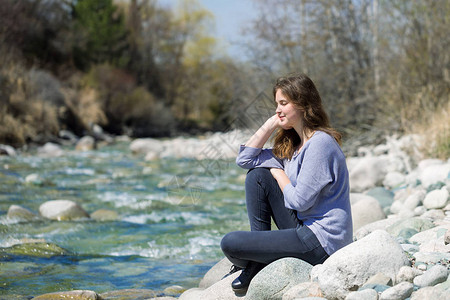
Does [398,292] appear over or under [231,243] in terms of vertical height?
under

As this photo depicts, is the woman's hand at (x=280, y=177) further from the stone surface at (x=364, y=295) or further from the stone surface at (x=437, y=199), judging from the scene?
the stone surface at (x=437, y=199)

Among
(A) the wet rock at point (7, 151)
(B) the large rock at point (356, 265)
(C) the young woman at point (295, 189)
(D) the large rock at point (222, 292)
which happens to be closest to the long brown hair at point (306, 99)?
(C) the young woman at point (295, 189)

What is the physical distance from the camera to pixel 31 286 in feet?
12.4

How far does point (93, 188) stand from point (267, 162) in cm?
625

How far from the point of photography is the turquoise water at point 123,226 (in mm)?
4066

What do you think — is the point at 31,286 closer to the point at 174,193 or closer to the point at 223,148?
the point at 174,193

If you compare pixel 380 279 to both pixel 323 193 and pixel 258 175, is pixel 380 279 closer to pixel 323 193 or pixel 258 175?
pixel 323 193

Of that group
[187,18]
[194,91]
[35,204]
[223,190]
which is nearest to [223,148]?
[223,190]

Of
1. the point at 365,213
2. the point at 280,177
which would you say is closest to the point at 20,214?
the point at 365,213

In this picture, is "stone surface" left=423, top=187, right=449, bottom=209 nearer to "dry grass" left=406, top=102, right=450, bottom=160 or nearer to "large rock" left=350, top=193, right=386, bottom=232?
"large rock" left=350, top=193, right=386, bottom=232

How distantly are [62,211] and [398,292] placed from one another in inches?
188

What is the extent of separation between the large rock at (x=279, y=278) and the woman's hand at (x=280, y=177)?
0.40 metres

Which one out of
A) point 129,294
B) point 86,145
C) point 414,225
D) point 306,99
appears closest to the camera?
point 306,99

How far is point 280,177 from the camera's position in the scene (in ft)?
9.32
